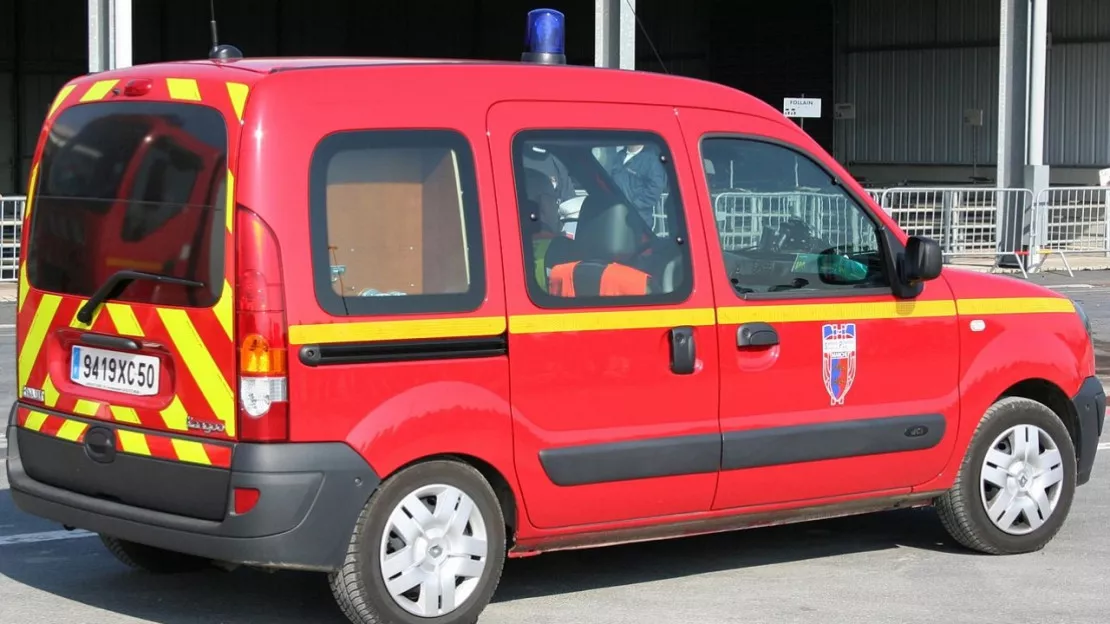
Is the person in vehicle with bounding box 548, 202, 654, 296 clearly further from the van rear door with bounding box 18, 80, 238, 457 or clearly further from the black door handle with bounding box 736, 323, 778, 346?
the van rear door with bounding box 18, 80, 238, 457

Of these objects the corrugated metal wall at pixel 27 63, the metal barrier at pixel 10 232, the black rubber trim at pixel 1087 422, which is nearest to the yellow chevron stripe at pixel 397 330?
the black rubber trim at pixel 1087 422

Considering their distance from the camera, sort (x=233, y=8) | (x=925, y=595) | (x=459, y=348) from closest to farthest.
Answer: (x=459, y=348)
(x=925, y=595)
(x=233, y=8)

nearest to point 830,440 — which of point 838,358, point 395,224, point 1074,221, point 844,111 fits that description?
point 838,358

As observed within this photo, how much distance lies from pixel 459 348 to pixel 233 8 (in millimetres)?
42358

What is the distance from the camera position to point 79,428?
5387 mm

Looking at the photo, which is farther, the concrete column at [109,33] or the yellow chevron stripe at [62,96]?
the concrete column at [109,33]

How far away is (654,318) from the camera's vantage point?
5617mm

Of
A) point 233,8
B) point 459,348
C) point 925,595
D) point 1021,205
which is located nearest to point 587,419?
point 459,348

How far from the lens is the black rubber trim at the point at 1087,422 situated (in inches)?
267

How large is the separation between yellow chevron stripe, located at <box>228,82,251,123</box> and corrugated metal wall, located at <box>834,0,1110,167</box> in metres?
33.3

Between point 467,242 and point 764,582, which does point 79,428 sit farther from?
point 764,582

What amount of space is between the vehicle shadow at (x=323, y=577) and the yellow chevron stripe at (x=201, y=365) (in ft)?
3.21

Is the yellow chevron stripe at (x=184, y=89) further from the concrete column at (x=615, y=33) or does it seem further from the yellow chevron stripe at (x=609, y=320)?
the concrete column at (x=615, y=33)

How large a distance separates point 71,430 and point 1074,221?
64.4ft
